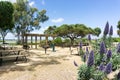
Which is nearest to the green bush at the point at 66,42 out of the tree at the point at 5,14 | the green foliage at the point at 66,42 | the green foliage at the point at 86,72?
the green foliage at the point at 66,42

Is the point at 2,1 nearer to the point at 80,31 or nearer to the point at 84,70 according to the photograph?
the point at 80,31

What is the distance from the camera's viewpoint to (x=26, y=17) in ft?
130

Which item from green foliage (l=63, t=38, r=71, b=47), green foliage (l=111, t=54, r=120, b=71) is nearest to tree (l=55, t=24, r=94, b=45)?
green foliage (l=63, t=38, r=71, b=47)

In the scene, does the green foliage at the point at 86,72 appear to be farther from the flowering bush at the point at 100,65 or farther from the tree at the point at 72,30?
the tree at the point at 72,30

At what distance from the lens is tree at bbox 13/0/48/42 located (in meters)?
38.0

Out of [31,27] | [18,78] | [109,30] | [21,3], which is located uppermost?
[21,3]

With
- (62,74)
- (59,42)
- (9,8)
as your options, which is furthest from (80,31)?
(62,74)

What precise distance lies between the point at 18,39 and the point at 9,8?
23888 millimetres

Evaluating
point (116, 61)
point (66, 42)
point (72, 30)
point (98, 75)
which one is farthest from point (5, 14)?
point (98, 75)

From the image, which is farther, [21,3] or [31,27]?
[31,27]

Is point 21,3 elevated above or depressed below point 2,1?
above

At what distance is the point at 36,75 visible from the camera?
1043 cm

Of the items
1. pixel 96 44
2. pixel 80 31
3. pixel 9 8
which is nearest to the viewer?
pixel 96 44

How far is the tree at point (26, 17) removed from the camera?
38.0 meters
